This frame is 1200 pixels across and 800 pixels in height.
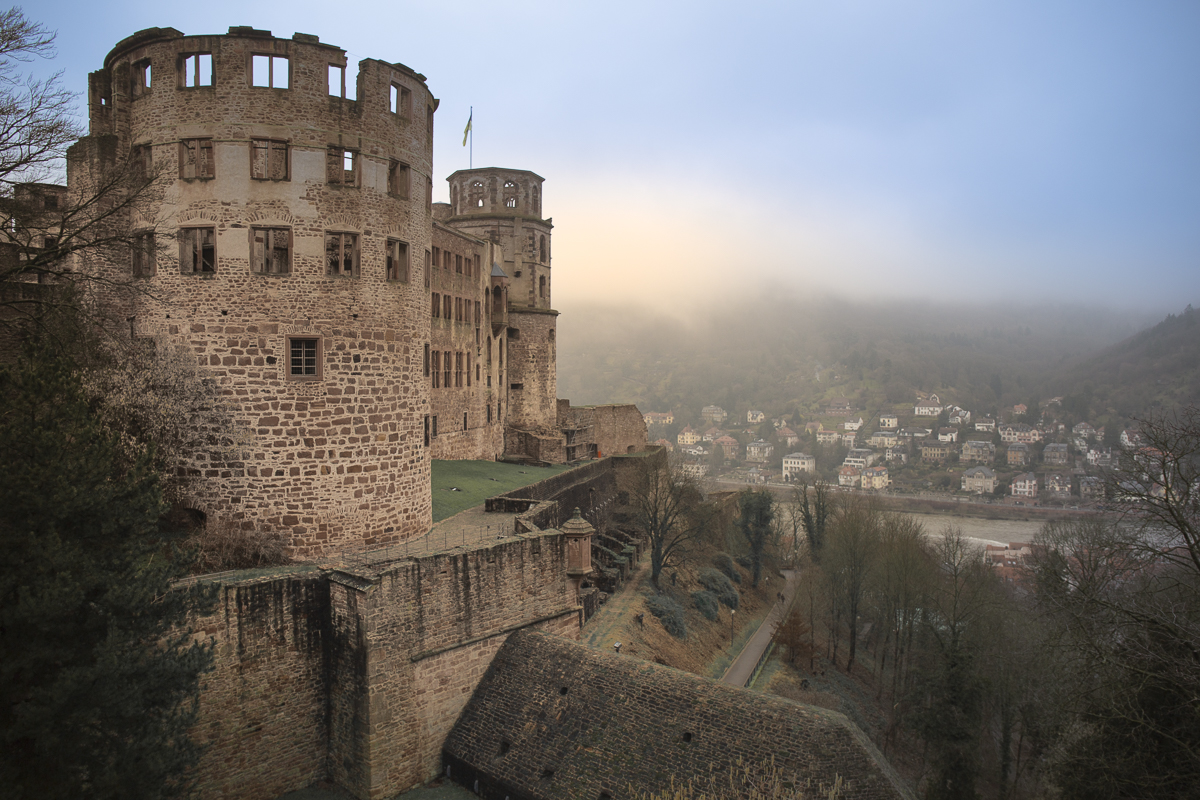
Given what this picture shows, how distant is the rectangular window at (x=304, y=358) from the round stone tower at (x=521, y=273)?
25606mm

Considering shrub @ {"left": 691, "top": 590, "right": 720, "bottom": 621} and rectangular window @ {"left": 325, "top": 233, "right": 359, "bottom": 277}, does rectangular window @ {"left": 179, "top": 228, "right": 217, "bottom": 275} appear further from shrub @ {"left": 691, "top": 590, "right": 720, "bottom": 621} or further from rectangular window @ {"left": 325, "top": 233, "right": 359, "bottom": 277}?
shrub @ {"left": 691, "top": 590, "right": 720, "bottom": 621}

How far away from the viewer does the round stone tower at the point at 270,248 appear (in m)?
16.6

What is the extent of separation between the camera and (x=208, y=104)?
16.5 metres

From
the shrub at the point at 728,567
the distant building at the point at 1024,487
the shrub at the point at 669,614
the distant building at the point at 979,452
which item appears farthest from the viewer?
the distant building at the point at 979,452

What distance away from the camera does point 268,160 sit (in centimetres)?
1667

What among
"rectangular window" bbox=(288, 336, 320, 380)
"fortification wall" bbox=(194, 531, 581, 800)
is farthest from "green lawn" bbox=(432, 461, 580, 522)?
"rectangular window" bbox=(288, 336, 320, 380)

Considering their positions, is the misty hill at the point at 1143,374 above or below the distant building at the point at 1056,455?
above

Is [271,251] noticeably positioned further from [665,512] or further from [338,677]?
[665,512]

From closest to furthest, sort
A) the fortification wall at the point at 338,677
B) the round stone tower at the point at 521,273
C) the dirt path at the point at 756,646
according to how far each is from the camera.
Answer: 1. the fortification wall at the point at 338,677
2. the dirt path at the point at 756,646
3. the round stone tower at the point at 521,273

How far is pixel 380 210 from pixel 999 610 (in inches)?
1298

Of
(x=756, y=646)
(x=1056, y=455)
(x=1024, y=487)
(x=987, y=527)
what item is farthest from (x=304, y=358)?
(x=1056, y=455)

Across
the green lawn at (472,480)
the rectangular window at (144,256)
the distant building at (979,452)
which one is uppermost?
the rectangular window at (144,256)

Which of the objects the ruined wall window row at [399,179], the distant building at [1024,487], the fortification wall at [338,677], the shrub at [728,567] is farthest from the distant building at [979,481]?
the ruined wall window row at [399,179]

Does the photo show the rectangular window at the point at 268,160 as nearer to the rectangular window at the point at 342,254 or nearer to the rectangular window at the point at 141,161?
the rectangular window at the point at 342,254
